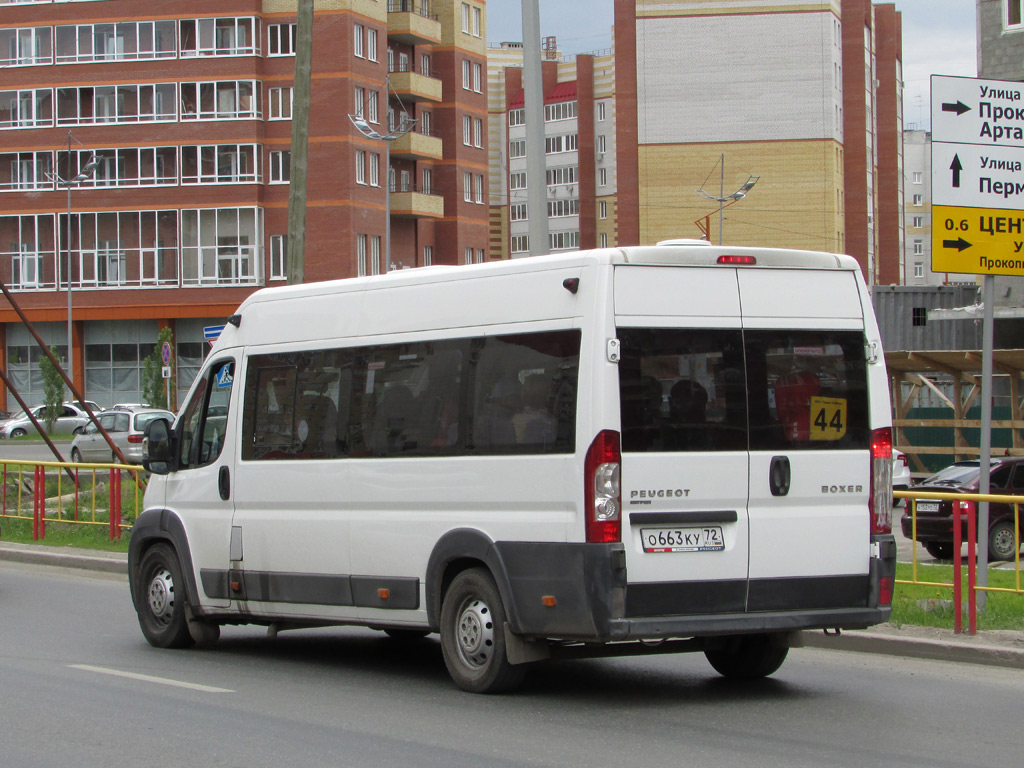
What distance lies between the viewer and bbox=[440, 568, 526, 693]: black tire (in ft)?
27.2

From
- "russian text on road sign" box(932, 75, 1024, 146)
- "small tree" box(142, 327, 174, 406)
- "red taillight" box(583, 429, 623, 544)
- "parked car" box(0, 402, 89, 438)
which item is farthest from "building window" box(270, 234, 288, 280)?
"red taillight" box(583, 429, 623, 544)

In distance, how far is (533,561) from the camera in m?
8.02

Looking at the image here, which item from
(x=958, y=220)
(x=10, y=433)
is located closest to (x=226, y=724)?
(x=958, y=220)

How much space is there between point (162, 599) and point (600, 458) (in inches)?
183

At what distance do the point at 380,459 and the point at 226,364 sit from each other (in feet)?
6.61

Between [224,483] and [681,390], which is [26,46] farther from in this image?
[681,390]

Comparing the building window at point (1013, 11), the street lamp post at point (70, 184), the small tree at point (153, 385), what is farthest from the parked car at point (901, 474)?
the street lamp post at point (70, 184)

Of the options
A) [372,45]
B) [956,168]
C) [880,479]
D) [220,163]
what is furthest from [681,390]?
[372,45]

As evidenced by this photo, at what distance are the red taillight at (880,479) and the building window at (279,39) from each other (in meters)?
60.4

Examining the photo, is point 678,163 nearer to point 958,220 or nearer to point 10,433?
point 10,433

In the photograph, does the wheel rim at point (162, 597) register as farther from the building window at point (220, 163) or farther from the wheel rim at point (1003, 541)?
the building window at point (220, 163)

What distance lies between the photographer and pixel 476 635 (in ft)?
Result: 27.7

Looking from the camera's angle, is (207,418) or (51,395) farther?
(51,395)

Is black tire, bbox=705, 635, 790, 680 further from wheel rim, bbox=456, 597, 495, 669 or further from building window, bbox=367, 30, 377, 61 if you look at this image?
building window, bbox=367, 30, 377, 61
